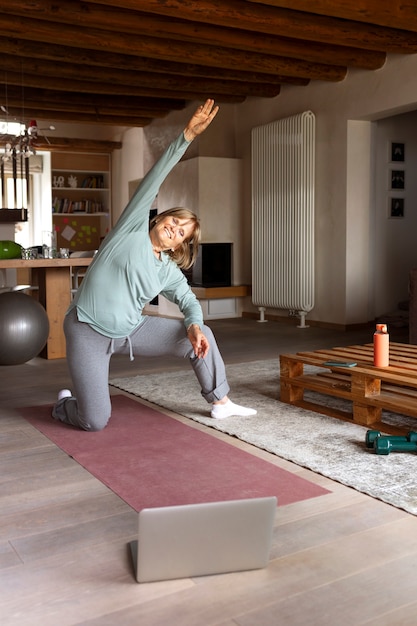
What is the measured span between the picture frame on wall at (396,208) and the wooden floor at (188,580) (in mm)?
5391

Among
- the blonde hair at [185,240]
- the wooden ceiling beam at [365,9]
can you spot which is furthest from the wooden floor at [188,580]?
the wooden ceiling beam at [365,9]

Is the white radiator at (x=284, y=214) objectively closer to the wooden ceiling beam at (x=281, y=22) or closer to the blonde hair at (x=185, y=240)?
the wooden ceiling beam at (x=281, y=22)

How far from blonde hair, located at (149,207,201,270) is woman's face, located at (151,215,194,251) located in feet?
0.05

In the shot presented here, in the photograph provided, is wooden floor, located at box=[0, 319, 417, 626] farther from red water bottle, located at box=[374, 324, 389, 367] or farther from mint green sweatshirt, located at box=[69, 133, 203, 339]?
red water bottle, located at box=[374, 324, 389, 367]

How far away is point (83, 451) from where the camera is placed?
9.36 feet

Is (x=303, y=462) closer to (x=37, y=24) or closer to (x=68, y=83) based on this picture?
(x=37, y=24)

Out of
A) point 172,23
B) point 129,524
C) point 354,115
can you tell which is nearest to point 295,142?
point 354,115

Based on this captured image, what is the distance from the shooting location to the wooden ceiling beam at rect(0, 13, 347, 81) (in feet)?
18.0

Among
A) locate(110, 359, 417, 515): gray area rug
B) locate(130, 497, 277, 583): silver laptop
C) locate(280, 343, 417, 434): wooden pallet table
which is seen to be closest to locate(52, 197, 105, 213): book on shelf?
locate(110, 359, 417, 515): gray area rug

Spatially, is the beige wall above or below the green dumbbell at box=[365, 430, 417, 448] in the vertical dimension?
above

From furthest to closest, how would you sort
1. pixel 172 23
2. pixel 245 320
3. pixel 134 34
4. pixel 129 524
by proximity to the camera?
pixel 245 320
pixel 134 34
pixel 172 23
pixel 129 524

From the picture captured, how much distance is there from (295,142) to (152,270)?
484cm

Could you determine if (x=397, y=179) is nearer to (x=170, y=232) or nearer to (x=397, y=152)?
(x=397, y=152)

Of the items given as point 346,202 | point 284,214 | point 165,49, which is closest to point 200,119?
point 165,49
